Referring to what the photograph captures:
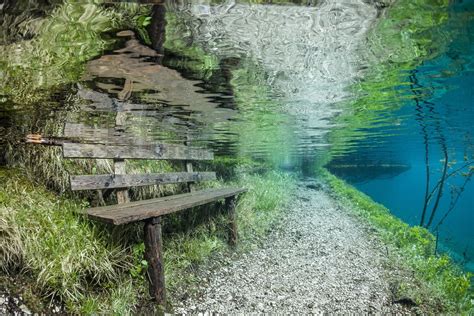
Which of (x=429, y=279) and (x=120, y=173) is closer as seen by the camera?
(x=120, y=173)

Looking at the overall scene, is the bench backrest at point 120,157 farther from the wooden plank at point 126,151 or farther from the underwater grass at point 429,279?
the underwater grass at point 429,279

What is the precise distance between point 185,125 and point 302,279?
5.27 meters

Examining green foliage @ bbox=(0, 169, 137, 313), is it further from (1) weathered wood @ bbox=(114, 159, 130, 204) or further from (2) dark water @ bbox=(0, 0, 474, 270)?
(2) dark water @ bbox=(0, 0, 474, 270)

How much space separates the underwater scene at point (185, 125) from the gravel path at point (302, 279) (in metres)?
0.04

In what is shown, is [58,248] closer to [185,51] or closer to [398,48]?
[185,51]

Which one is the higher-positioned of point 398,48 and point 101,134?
point 398,48

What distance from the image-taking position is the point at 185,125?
8875mm

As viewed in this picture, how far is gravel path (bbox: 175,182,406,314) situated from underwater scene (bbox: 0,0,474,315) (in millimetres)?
39

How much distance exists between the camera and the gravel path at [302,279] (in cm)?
522

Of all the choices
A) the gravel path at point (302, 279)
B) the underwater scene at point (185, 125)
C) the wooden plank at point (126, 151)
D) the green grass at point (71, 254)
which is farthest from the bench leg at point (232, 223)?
the green grass at point (71, 254)

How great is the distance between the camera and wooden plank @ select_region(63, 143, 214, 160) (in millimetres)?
4547

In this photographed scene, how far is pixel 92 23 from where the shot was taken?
357cm

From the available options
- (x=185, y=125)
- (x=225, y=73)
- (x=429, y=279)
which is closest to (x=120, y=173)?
(x=225, y=73)

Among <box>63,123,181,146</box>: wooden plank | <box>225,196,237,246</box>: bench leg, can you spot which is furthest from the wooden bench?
<box>63,123,181,146</box>: wooden plank
